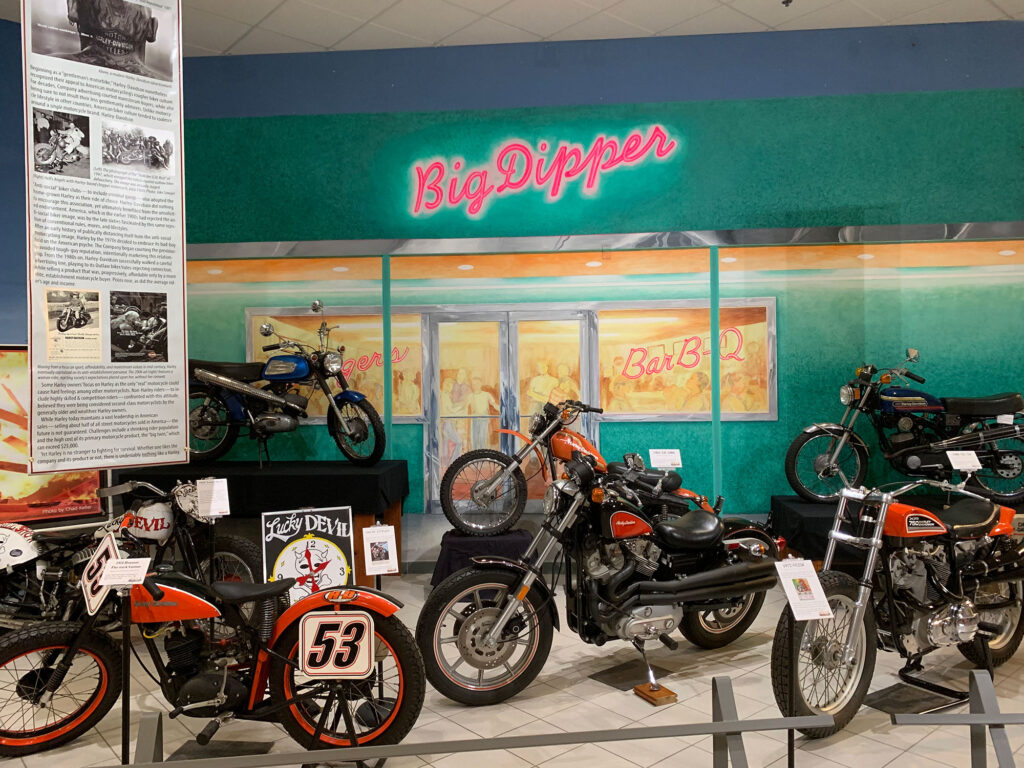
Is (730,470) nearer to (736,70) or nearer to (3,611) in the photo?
(736,70)

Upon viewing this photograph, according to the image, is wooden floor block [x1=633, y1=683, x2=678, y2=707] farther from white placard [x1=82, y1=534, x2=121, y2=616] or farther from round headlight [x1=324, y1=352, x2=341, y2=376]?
round headlight [x1=324, y1=352, x2=341, y2=376]

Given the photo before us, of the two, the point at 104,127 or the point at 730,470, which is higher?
the point at 104,127

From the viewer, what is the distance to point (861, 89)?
240 inches

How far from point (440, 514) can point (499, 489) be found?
1.05 m

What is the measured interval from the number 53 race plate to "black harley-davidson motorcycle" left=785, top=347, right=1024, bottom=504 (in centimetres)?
389

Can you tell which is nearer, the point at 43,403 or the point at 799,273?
the point at 43,403

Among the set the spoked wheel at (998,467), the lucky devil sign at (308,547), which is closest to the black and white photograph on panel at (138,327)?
the lucky devil sign at (308,547)

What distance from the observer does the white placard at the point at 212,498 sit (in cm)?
362

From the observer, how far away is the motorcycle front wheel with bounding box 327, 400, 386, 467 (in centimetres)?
568

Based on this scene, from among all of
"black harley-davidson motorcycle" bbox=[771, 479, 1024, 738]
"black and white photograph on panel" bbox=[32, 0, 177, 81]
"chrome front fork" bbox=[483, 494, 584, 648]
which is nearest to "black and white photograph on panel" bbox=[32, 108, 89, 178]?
"black and white photograph on panel" bbox=[32, 0, 177, 81]

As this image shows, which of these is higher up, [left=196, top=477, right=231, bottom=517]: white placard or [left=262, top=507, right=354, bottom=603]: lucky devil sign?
[left=196, top=477, right=231, bottom=517]: white placard

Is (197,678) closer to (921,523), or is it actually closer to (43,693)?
(43,693)

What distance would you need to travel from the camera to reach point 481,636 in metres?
3.57

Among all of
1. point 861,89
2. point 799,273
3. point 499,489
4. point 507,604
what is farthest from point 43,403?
point 861,89
